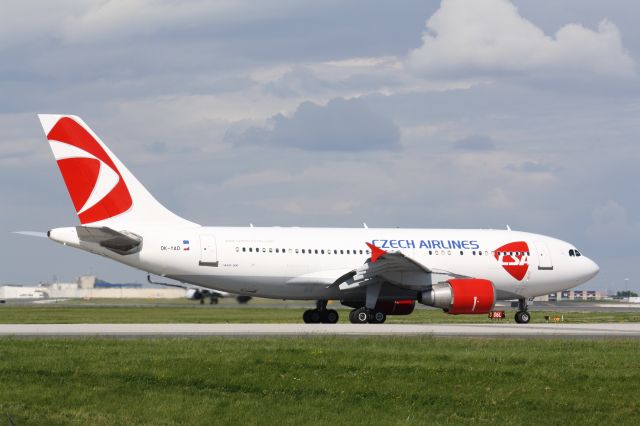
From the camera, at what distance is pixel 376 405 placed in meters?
18.0

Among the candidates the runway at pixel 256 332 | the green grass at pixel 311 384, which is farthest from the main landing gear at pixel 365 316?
the green grass at pixel 311 384

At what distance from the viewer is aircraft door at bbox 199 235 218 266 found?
1560 inches

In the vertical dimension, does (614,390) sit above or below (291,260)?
below

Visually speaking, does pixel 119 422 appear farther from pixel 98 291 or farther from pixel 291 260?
pixel 98 291

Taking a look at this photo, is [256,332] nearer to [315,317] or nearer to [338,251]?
[338,251]

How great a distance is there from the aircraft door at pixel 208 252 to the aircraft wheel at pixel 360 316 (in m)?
5.91

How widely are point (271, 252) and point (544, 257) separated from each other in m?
12.8

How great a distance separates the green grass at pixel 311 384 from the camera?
57.0 ft

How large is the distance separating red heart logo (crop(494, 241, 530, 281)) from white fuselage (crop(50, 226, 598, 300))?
0.04m

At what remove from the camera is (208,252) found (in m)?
39.7

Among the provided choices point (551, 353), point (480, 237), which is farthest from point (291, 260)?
point (551, 353)

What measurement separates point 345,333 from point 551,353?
8.44 m

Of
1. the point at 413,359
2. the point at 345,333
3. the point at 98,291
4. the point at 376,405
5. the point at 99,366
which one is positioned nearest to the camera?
the point at 376,405

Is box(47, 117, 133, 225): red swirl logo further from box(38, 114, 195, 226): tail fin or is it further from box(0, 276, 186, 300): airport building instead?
box(0, 276, 186, 300): airport building
